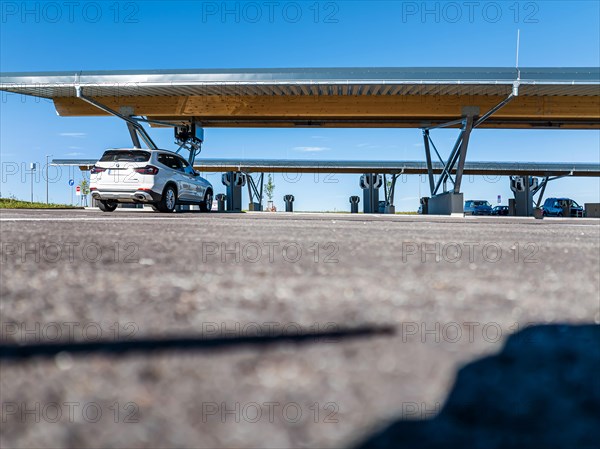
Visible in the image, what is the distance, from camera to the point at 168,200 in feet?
34.3

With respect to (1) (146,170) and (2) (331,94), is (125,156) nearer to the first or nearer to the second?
(1) (146,170)

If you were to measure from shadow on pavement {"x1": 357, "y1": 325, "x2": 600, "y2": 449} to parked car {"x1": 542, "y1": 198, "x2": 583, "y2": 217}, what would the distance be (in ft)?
110

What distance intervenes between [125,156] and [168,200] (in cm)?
148

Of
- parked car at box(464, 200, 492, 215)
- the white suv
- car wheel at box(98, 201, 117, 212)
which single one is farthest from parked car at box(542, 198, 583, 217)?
car wheel at box(98, 201, 117, 212)

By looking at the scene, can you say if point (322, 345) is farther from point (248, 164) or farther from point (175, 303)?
point (248, 164)

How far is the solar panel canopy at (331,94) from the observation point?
1148cm

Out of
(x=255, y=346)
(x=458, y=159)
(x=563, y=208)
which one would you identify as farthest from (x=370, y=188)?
(x=255, y=346)

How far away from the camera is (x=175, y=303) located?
3.27 feet

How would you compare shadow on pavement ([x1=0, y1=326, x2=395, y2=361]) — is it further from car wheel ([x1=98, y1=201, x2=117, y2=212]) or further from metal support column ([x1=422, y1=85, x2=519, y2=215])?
metal support column ([x1=422, y1=85, x2=519, y2=215])

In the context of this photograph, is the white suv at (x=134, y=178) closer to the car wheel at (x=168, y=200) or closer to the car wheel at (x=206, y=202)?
the car wheel at (x=168, y=200)

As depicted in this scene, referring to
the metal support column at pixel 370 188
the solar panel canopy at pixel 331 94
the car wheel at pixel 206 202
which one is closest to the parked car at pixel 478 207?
the metal support column at pixel 370 188

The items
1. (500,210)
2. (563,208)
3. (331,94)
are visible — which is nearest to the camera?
(331,94)

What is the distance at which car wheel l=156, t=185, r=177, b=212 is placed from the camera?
10180 mm

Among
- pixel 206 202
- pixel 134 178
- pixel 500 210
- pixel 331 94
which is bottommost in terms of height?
pixel 500 210
